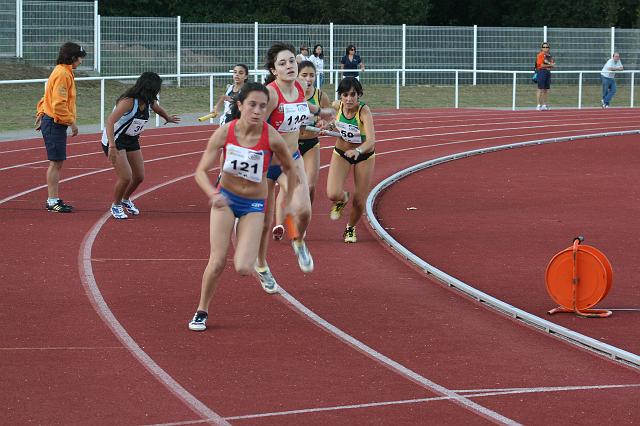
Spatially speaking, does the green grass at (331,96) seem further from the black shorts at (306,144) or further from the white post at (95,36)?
the black shorts at (306,144)

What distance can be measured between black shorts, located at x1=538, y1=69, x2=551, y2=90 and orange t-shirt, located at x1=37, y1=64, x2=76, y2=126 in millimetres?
20676

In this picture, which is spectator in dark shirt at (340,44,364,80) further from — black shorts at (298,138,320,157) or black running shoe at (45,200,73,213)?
black shorts at (298,138,320,157)

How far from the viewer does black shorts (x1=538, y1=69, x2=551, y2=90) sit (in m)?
33.6

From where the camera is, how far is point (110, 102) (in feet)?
108

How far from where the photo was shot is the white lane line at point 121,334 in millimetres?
7203

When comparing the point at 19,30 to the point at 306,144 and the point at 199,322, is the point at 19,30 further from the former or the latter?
the point at 199,322

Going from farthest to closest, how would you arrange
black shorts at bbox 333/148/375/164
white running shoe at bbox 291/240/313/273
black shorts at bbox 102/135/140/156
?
black shorts at bbox 102/135/140/156
black shorts at bbox 333/148/375/164
white running shoe at bbox 291/240/313/273

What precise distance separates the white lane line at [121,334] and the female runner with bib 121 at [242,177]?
1.84 feet

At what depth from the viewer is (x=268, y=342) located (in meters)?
8.80

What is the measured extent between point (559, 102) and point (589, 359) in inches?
1198

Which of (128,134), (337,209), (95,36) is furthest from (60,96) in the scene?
(95,36)

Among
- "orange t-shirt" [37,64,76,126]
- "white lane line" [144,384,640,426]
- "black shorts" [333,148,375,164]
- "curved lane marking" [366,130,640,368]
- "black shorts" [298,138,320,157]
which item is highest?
"orange t-shirt" [37,64,76,126]

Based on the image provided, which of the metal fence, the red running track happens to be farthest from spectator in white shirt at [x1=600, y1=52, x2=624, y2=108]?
the red running track

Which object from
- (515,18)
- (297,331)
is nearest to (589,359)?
(297,331)
